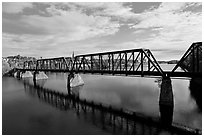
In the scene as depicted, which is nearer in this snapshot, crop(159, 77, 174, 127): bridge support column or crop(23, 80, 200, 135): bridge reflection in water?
crop(23, 80, 200, 135): bridge reflection in water

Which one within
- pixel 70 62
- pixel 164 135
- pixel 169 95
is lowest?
pixel 164 135

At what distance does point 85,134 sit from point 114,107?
46.2 ft

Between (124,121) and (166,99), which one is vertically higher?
(166,99)

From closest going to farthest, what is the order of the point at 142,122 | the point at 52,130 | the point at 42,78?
the point at 52,130, the point at 142,122, the point at 42,78

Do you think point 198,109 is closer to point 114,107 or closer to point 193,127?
point 193,127

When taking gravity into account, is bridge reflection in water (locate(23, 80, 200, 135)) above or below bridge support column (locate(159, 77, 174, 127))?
below

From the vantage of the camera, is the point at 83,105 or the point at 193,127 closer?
the point at 193,127

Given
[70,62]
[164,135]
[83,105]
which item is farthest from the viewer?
[70,62]

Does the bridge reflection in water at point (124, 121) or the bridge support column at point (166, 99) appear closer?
the bridge reflection in water at point (124, 121)

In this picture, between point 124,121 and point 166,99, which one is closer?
point 124,121

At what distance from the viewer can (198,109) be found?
110 feet

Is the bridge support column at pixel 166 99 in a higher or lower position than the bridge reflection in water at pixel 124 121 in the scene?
higher

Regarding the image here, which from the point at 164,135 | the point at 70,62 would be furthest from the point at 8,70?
the point at 164,135

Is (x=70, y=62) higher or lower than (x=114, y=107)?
higher
